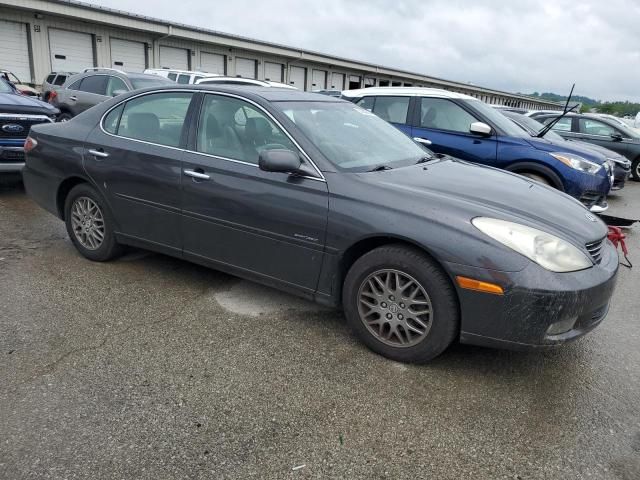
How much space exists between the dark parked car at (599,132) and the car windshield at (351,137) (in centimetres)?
960

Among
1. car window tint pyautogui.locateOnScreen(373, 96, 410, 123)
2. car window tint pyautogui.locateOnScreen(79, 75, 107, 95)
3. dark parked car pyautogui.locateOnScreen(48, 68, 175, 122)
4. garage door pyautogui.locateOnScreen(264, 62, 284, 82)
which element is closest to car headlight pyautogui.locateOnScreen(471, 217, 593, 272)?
car window tint pyautogui.locateOnScreen(373, 96, 410, 123)

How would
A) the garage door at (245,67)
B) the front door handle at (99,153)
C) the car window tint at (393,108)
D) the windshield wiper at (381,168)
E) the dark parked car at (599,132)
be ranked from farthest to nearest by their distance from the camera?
the garage door at (245,67), the dark parked car at (599,132), the car window tint at (393,108), the front door handle at (99,153), the windshield wiper at (381,168)

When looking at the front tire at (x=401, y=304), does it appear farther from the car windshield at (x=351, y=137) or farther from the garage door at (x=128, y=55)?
the garage door at (x=128, y=55)

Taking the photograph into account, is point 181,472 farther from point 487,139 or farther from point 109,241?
point 487,139

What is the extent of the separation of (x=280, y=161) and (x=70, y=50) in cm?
2177

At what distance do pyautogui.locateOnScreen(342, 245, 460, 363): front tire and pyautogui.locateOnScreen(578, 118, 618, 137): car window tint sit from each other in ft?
37.3

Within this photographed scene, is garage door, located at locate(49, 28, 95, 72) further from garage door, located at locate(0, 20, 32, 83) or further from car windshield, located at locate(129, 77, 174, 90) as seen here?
car windshield, located at locate(129, 77, 174, 90)

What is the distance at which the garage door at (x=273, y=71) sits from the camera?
31.2 meters

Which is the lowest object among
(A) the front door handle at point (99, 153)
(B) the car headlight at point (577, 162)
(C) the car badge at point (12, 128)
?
(C) the car badge at point (12, 128)

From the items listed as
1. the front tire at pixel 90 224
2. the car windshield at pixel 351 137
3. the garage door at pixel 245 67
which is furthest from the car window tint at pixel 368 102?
the garage door at pixel 245 67

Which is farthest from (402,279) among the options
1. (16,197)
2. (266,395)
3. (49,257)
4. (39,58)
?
(39,58)

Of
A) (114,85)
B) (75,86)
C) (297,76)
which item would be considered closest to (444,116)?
(114,85)

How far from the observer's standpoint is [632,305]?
14.4ft

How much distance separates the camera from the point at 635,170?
13.1 meters
